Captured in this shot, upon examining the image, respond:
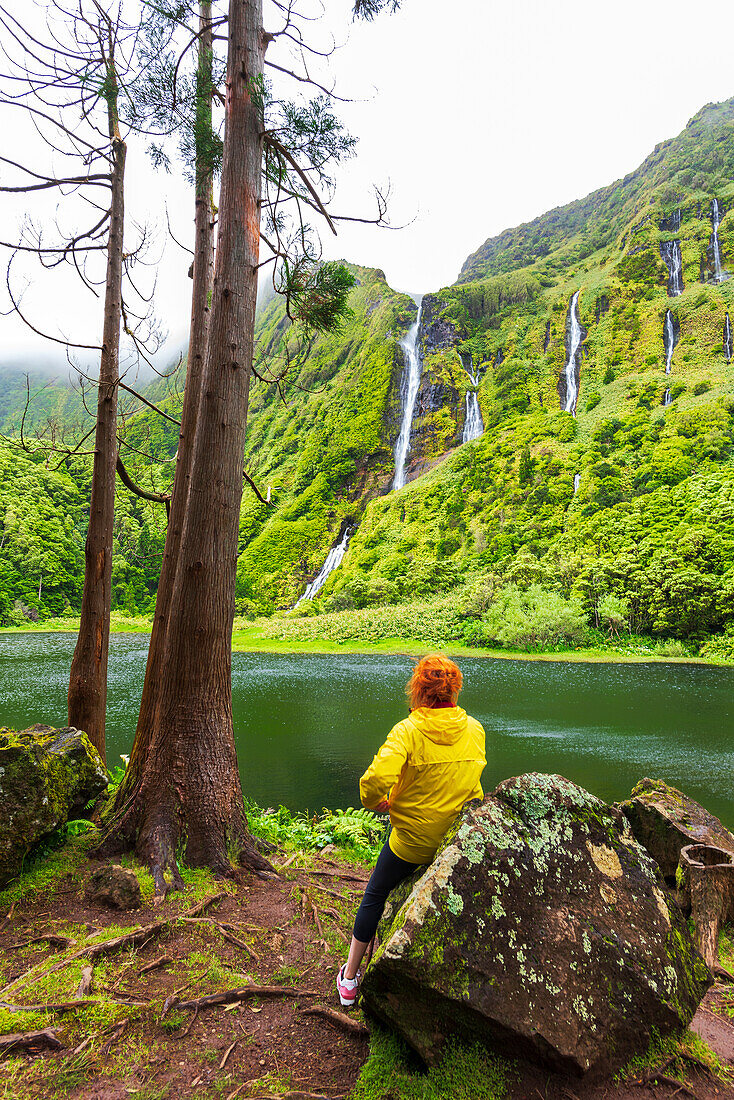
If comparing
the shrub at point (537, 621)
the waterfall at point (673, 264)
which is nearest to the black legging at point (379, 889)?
the shrub at point (537, 621)

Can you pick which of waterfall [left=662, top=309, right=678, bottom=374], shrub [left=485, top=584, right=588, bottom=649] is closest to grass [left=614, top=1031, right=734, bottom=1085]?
shrub [left=485, top=584, right=588, bottom=649]

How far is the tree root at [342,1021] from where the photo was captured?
2529 millimetres

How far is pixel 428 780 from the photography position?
8.53ft

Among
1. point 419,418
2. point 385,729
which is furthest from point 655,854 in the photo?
point 419,418

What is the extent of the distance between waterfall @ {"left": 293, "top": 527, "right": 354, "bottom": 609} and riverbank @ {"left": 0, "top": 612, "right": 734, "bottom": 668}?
8642 mm

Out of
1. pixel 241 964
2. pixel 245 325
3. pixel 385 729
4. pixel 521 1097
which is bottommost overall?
pixel 385 729

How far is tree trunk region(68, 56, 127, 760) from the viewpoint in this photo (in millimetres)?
6184

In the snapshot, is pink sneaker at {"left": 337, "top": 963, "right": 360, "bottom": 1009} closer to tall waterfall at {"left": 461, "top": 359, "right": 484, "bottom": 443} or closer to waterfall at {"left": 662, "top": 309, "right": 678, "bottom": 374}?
waterfall at {"left": 662, "top": 309, "right": 678, "bottom": 374}

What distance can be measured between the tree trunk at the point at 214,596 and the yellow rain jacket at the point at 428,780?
2.17m

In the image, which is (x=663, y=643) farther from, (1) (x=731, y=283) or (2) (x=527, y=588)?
(1) (x=731, y=283)

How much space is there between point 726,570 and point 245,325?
35418mm

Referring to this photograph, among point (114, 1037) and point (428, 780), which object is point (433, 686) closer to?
point (428, 780)

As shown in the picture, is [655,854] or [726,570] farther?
[726,570]

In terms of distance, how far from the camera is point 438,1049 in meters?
2.13
